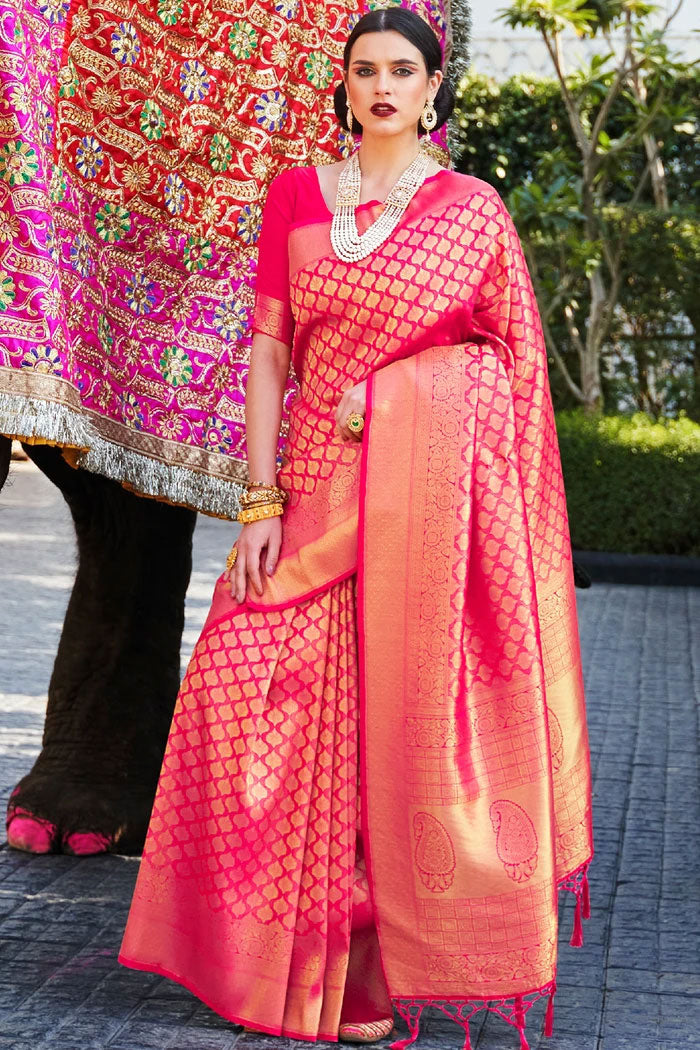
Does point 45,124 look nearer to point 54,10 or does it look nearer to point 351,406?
point 54,10

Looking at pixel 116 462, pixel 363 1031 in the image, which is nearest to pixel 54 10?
pixel 116 462

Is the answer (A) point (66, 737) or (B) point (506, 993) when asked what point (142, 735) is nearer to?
(A) point (66, 737)

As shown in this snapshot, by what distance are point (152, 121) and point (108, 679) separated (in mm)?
1504

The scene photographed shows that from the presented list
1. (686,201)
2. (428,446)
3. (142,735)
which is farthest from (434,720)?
(686,201)

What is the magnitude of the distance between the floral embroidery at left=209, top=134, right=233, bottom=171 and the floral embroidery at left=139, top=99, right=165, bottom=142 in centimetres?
12

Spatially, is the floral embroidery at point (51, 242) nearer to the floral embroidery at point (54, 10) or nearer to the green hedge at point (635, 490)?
the floral embroidery at point (54, 10)

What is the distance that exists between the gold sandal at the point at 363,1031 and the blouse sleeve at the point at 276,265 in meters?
1.26

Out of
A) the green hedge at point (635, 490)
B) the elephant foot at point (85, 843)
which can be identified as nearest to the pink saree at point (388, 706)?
the elephant foot at point (85, 843)

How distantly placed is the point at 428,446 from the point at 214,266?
0.82 metres

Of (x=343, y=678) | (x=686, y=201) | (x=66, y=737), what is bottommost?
(x=66, y=737)

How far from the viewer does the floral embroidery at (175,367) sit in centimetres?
314

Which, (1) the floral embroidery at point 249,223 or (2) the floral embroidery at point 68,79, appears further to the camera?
(1) the floral embroidery at point 249,223

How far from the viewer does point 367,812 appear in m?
2.66

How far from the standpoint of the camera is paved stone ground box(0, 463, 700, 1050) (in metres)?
2.75
